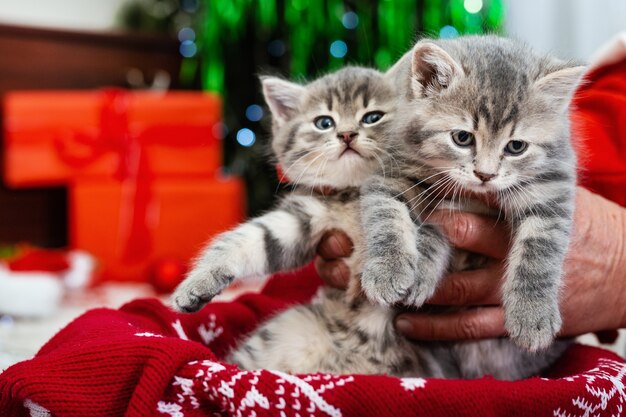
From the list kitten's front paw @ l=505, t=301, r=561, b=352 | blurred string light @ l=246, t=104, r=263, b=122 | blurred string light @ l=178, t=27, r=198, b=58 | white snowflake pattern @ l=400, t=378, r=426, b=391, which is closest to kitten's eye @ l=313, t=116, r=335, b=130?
kitten's front paw @ l=505, t=301, r=561, b=352

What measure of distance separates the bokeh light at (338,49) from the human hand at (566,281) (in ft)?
5.68

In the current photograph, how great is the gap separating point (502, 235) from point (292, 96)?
567 mm

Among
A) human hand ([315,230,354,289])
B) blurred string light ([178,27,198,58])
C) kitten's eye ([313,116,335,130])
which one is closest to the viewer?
human hand ([315,230,354,289])

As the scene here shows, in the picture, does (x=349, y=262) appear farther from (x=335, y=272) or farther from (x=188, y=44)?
(x=188, y=44)

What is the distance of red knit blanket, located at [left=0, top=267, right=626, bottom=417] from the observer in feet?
2.58

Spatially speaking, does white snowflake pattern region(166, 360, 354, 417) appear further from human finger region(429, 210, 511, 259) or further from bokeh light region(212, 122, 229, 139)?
bokeh light region(212, 122, 229, 139)

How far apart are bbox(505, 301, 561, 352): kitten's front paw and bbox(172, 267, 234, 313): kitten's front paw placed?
48 centimetres

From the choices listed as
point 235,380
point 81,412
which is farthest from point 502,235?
point 81,412

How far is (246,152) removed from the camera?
311 centimetres

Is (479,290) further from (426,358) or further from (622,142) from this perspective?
(622,142)

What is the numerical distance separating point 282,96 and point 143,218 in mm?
1336

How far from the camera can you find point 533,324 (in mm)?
989

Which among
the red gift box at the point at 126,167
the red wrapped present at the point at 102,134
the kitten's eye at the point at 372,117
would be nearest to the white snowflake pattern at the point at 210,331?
the kitten's eye at the point at 372,117

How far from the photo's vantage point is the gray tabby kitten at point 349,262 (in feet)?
3.70
